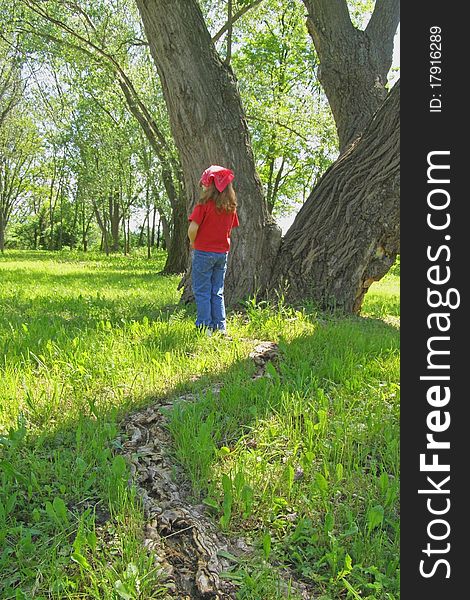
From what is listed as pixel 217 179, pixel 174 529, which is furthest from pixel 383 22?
pixel 174 529

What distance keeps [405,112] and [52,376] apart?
2959mm

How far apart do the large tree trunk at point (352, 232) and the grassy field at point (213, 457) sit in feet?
5.17

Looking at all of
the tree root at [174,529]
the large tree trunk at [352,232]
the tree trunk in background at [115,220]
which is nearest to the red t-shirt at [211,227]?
the large tree trunk at [352,232]

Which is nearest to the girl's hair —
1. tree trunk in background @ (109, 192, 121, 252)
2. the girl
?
the girl

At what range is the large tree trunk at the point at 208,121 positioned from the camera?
6160 mm

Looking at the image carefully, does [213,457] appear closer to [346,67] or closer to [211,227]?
[211,227]

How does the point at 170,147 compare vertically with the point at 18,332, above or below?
above

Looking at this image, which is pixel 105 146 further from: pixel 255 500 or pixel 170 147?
pixel 255 500

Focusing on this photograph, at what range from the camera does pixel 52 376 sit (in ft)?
12.1

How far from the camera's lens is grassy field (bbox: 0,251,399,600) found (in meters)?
1.97

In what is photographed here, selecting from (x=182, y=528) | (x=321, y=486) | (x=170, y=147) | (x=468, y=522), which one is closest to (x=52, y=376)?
(x=182, y=528)

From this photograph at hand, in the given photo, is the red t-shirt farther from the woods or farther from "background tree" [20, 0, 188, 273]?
"background tree" [20, 0, 188, 273]

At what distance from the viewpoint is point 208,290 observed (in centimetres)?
542

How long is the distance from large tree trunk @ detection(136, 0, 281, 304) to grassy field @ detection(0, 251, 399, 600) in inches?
70.2
